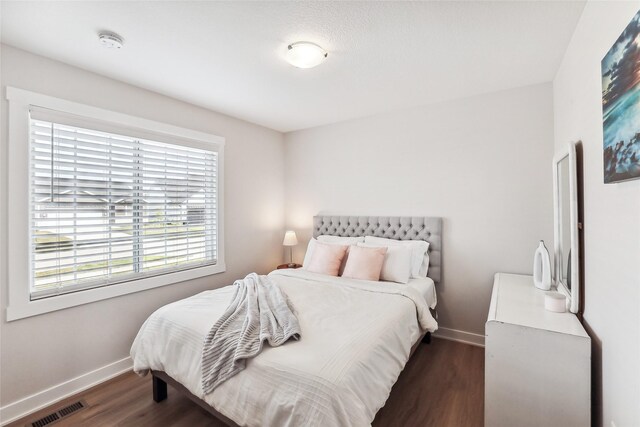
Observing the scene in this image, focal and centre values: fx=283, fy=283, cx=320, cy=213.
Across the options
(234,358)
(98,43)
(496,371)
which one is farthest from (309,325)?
(98,43)

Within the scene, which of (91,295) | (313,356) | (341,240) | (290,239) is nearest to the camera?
(313,356)

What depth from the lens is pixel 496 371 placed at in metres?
1.62

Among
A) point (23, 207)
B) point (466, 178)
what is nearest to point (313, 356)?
point (23, 207)

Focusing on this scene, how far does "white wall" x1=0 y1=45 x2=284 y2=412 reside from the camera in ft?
6.35

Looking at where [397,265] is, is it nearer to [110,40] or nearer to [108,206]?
[108,206]

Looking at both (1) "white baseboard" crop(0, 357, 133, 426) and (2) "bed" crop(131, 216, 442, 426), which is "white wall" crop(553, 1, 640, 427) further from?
(1) "white baseboard" crop(0, 357, 133, 426)

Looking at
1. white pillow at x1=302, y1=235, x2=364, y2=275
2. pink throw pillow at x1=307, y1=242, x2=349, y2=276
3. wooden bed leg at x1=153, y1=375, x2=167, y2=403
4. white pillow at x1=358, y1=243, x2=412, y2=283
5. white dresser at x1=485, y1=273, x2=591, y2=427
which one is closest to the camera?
white dresser at x1=485, y1=273, x2=591, y2=427

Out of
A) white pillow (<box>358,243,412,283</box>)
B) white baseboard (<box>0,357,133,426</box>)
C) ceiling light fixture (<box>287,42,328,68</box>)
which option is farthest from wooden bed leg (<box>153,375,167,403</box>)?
ceiling light fixture (<box>287,42,328,68</box>)

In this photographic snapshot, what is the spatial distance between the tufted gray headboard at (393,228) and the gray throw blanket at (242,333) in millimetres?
1680

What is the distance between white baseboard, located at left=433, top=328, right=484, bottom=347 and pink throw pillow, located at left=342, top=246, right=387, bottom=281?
40.5 inches

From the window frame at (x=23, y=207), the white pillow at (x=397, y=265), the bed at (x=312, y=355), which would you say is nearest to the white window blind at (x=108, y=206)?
the window frame at (x=23, y=207)

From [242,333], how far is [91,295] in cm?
154

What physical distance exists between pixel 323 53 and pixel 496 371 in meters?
2.29

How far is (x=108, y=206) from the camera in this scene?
2.40 m
